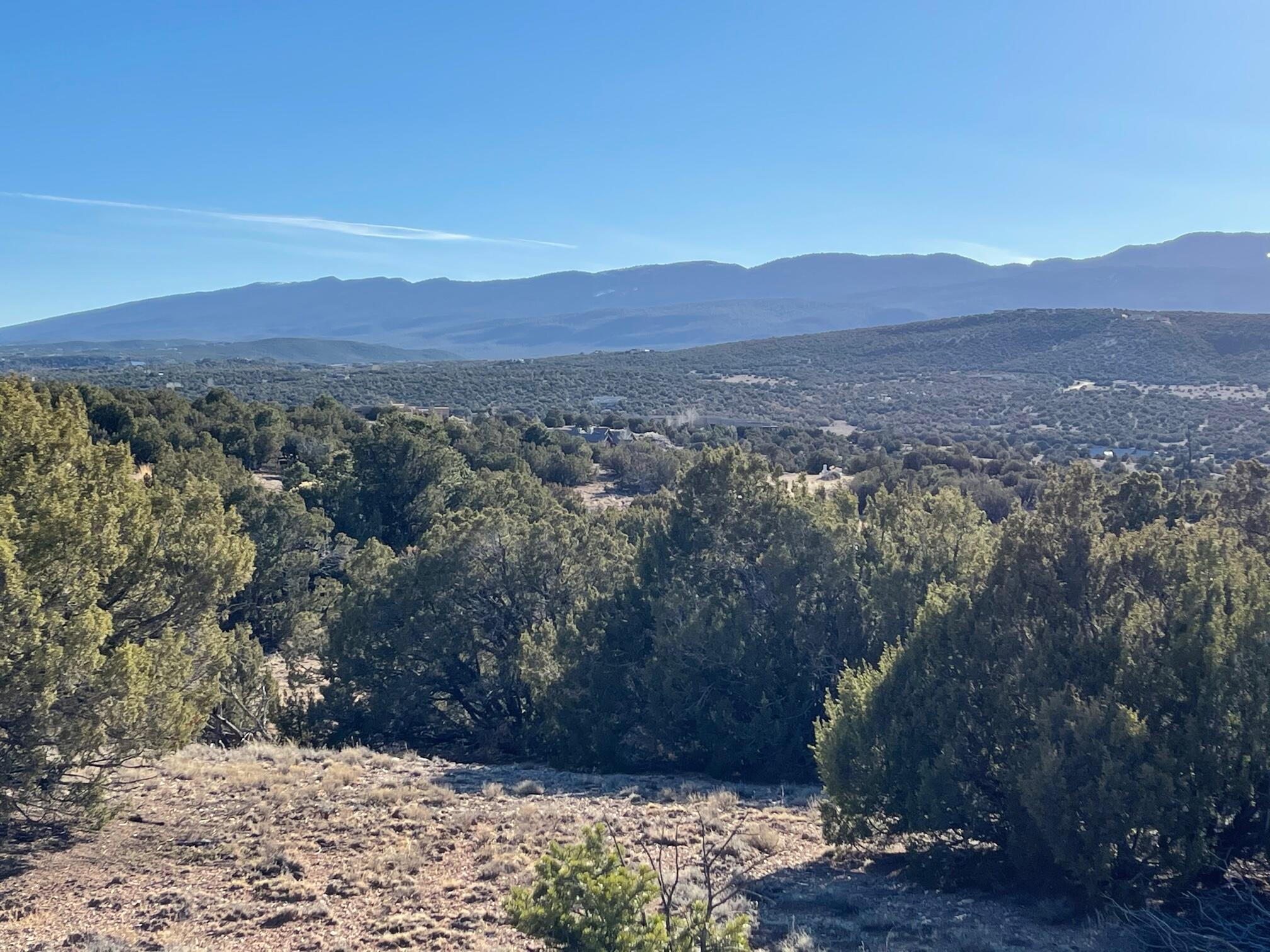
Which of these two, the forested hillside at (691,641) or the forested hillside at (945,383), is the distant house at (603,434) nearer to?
the forested hillside at (945,383)

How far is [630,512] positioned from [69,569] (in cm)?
1490

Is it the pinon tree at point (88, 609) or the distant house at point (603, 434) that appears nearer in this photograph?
the pinon tree at point (88, 609)

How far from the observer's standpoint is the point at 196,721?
9094mm

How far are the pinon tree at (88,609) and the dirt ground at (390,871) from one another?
839 millimetres

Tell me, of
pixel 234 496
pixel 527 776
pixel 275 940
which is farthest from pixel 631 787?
pixel 234 496

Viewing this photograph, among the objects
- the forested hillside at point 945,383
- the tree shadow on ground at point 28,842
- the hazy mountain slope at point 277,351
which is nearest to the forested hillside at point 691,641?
the tree shadow on ground at point 28,842

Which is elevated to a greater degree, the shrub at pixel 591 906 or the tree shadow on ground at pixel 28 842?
the shrub at pixel 591 906

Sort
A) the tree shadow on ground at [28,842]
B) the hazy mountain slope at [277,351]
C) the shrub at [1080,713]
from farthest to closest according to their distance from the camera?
the hazy mountain slope at [277,351] → the tree shadow on ground at [28,842] → the shrub at [1080,713]

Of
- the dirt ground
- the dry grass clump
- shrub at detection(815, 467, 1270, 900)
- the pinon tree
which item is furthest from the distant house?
shrub at detection(815, 467, 1270, 900)

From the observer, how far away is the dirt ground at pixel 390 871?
289 inches

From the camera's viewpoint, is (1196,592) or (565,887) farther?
(1196,592)

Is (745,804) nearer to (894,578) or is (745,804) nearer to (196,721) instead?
(894,578)

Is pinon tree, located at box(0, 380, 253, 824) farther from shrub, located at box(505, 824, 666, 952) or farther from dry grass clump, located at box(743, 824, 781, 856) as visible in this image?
dry grass clump, located at box(743, 824, 781, 856)

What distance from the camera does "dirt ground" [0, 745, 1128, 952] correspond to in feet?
24.1
